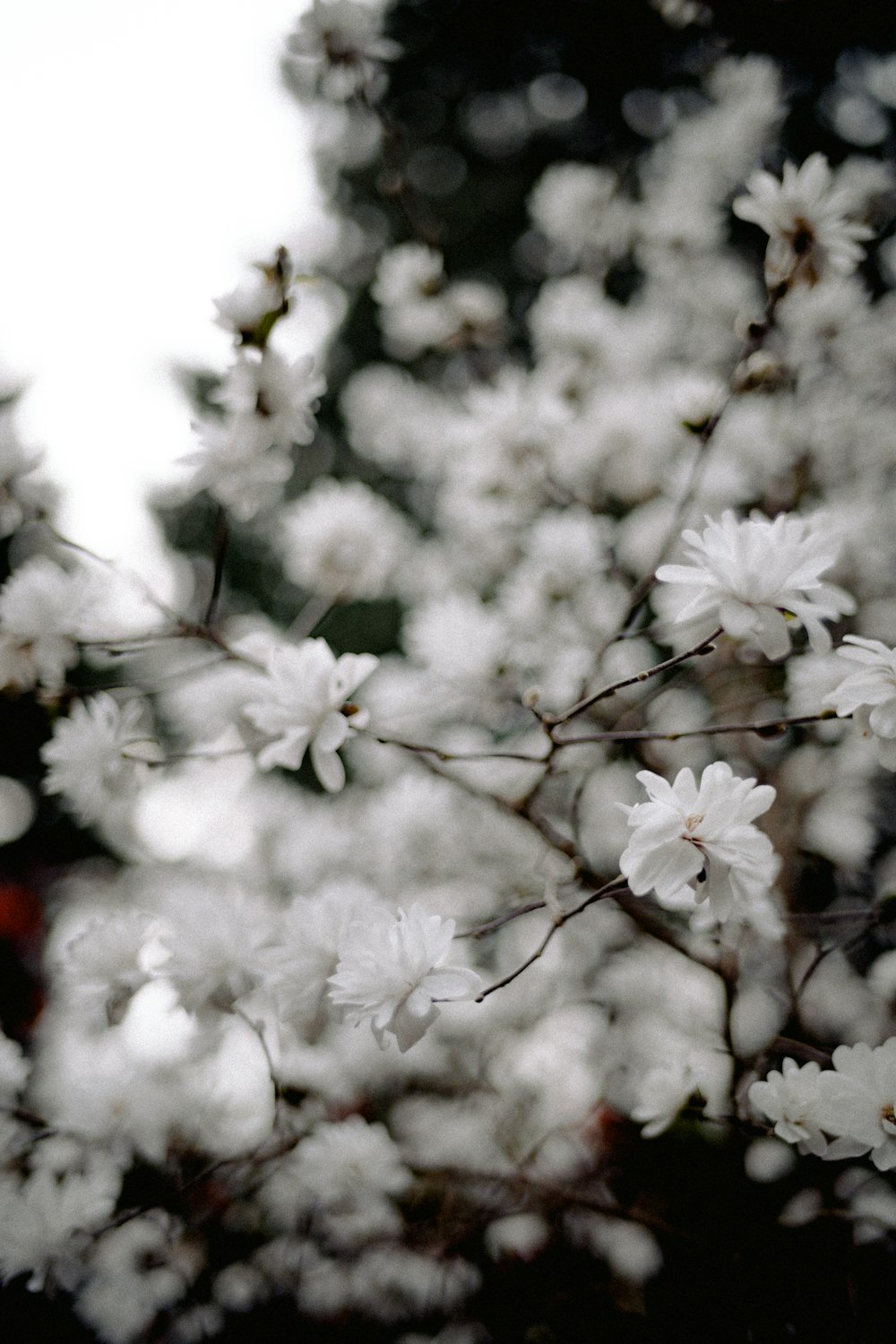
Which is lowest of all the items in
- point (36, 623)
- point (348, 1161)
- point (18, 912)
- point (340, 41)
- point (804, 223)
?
point (18, 912)

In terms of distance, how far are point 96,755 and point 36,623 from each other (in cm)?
19

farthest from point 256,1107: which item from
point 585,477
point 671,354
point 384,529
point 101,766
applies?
point 671,354

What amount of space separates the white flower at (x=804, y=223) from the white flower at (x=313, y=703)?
687 mm

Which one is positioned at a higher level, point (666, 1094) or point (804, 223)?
point (804, 223)

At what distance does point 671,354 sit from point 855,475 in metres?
0.77

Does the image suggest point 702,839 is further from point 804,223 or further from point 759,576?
point 804,223

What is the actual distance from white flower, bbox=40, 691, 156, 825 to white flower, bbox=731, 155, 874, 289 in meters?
0.95

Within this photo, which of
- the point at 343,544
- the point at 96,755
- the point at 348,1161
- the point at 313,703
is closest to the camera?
the point at 313,703

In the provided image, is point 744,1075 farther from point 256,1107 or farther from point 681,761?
point 256,1107

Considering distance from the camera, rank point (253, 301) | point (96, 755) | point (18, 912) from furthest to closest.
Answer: point (18, 912), point (96, 755), point (253, 301)

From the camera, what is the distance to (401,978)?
0.62 m

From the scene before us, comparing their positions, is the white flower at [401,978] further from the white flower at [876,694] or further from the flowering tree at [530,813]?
the white flower at [876,694]

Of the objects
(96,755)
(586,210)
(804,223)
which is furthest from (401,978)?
(586,210)

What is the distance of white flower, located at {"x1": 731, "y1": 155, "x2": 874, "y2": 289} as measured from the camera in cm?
83
